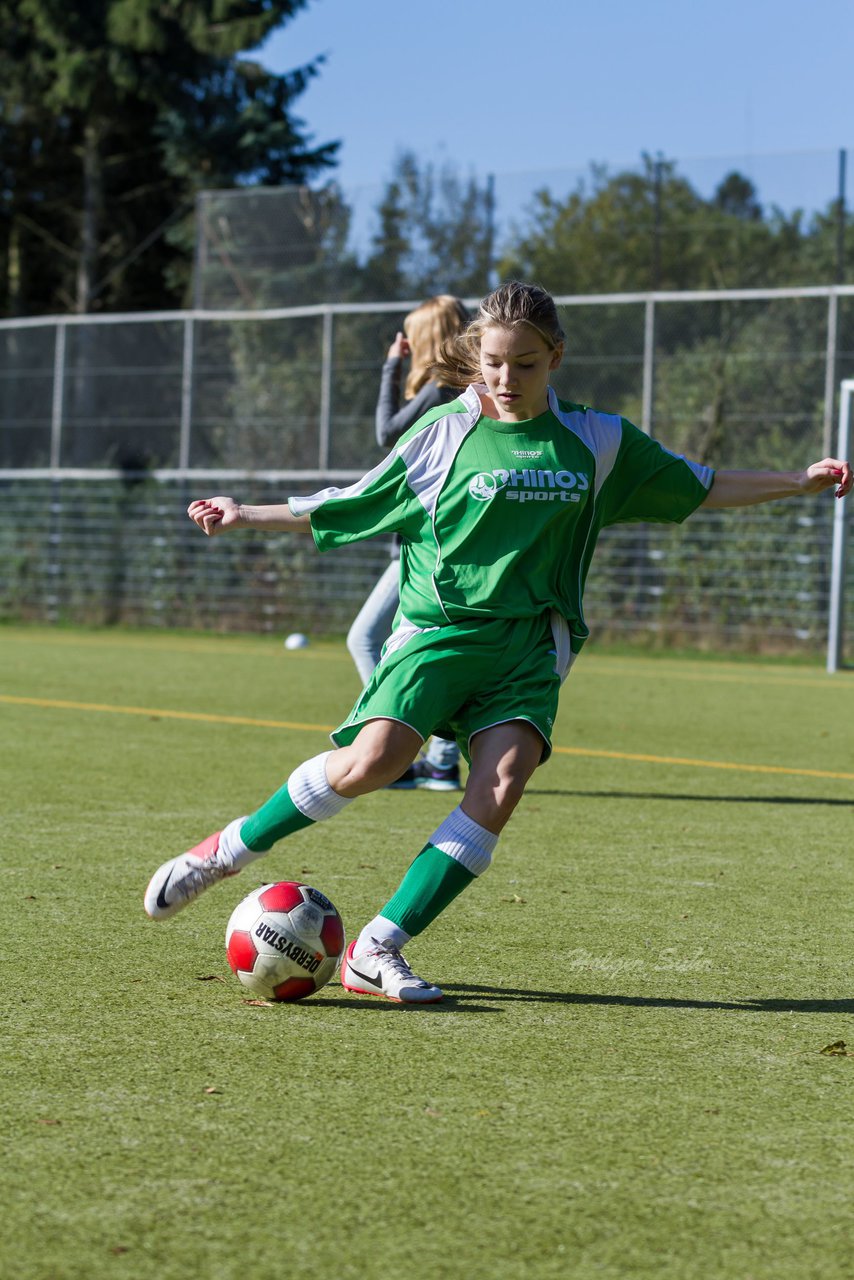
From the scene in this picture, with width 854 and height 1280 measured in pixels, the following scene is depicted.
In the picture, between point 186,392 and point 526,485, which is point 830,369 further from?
point 526,485

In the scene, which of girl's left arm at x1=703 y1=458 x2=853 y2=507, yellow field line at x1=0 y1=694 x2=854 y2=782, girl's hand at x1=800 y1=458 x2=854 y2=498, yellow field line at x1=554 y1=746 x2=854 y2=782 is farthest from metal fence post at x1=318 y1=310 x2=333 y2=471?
girl's hand at x1=800 y1=458 x2=854 y2=498

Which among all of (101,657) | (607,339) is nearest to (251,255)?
(607,339)

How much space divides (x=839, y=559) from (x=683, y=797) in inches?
320

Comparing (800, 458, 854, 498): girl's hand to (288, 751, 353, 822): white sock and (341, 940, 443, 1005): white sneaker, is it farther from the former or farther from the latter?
(341, 940, 443, 1005): white sneaker

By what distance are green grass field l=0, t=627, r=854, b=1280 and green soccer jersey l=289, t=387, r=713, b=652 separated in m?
0.94

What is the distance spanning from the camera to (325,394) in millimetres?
19219

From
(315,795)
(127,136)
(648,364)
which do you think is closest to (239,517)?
(315,795)

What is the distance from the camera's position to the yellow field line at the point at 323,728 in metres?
8.47

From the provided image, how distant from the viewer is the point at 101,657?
15.7m

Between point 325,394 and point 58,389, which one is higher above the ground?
point 58,389

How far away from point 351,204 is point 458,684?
55.4ft

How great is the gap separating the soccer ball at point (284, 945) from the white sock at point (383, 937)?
0.20 ft

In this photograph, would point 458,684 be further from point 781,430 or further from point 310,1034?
point 781,430

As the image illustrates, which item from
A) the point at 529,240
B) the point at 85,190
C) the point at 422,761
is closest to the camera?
the point at 422,761
